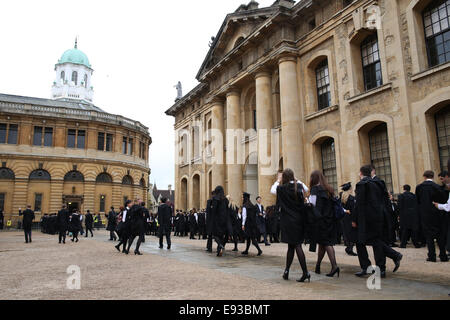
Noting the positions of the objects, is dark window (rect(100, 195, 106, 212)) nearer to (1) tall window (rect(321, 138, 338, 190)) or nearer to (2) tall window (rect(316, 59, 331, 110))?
(1) tall window (rect(321, 138, 338, 190))

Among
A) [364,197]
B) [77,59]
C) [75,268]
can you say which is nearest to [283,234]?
[364,197]

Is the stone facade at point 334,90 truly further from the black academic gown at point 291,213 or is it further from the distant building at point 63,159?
the distant building at point 63,159

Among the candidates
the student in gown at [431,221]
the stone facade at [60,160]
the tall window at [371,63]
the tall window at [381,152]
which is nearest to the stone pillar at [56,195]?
the stone facade at [60,160]

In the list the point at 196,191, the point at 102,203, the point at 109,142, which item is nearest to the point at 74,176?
the point at 102,203

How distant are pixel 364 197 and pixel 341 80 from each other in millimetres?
Answer: 12414

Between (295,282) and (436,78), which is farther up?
(436,78)

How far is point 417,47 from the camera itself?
1372 cm

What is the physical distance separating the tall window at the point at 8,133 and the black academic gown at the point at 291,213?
41.6 m

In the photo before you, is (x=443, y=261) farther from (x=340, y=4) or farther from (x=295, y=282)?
(x=340, y=4)

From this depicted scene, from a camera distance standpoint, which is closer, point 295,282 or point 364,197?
point 295,282

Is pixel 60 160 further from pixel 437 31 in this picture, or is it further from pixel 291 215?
pixel 291 215

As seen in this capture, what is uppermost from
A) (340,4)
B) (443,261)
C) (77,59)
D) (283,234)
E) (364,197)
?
(77,59)

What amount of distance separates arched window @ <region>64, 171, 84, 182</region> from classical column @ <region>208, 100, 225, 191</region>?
2124cm

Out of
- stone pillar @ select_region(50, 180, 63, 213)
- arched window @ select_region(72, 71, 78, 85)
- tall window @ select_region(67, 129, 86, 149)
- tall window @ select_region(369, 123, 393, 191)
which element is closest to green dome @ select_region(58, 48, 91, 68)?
arched window @ select_region(72, 71, 78, 85)
